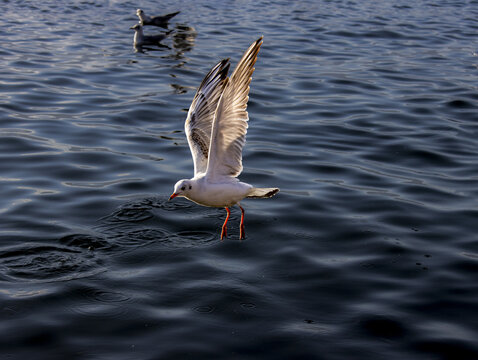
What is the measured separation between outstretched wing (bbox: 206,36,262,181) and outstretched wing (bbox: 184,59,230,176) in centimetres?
59

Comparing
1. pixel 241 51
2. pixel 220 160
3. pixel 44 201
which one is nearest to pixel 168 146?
pixel 44 201

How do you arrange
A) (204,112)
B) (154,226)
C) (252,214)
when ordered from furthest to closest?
1. (252,214)
2. (154,226)
3. (204,112)

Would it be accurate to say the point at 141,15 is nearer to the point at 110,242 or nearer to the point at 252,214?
the point at 252,214

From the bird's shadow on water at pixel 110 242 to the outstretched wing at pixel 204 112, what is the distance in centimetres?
112

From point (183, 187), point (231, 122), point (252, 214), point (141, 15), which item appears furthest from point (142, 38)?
point (183, 187)

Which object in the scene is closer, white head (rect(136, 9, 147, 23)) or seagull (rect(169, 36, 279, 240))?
seagull (rect(169, 36, 279, 240))

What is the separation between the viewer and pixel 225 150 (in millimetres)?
8266

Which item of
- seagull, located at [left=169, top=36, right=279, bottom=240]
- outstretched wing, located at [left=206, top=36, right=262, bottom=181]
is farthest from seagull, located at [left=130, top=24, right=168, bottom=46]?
outstretched wing, located at [left=206, top=36, right=262, bottom=181]

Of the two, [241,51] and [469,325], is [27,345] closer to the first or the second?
[469,325]

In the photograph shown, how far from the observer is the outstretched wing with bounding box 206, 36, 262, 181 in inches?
302

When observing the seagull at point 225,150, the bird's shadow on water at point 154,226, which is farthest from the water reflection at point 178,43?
the seagull at point 225,150

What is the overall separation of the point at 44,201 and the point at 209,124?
2.87 m

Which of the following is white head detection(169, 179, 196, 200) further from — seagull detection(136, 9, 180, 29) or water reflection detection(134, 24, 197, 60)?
seagull detection(136, 9, 180, 29)

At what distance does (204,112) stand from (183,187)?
155 centimetres
